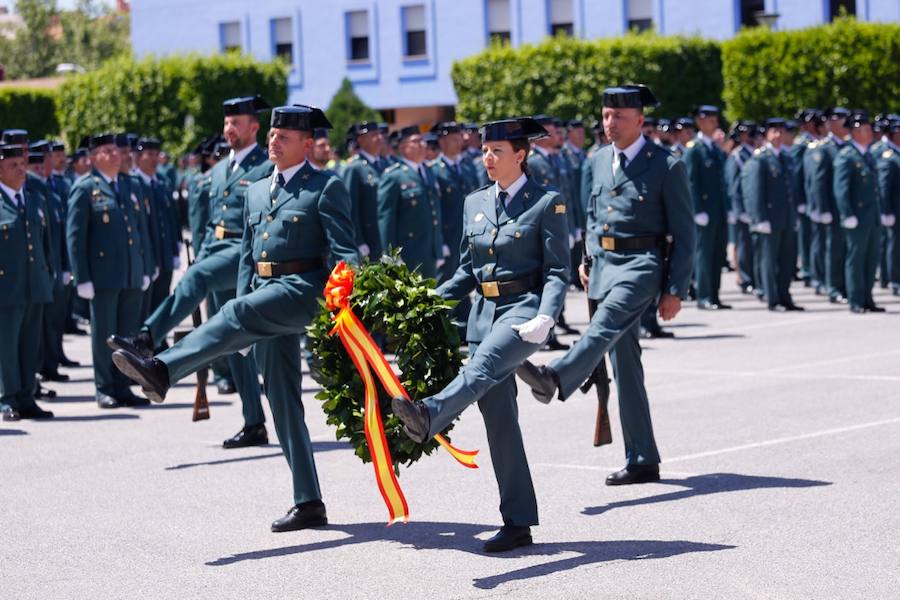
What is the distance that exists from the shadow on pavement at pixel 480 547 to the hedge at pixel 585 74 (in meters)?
30.6

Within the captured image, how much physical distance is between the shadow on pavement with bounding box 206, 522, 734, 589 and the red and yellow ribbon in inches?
16.2

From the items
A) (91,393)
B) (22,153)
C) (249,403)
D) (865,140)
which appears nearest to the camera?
(249,403)

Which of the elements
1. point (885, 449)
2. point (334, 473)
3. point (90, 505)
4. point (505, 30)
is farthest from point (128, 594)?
point (505, 30)

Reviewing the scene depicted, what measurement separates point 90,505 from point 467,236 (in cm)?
284

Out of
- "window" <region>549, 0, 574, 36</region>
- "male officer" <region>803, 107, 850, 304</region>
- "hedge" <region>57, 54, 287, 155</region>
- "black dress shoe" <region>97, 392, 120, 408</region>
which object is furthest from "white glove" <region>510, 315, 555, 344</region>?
"window" <region>549, 0, 574, 36</region>

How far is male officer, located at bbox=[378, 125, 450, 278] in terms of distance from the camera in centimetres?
1642

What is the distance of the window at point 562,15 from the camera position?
4888cm

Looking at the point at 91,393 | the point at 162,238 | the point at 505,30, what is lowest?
the point at 91,393

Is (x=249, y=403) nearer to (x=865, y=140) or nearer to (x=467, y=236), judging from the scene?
(x=467, y=236)

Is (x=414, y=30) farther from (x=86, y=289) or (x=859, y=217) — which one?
(x=86, y=289)

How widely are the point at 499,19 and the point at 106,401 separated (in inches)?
1509

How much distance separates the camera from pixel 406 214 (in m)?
16.5

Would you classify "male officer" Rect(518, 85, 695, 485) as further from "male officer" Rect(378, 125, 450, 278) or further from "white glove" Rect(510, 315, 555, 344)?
"male officer" Rect(378, 125, 450, 278)

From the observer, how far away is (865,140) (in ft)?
62.2
